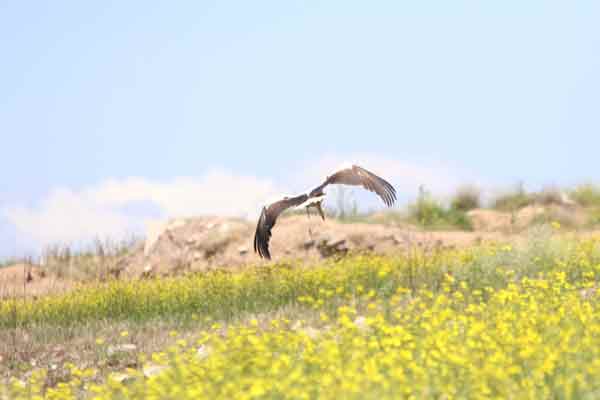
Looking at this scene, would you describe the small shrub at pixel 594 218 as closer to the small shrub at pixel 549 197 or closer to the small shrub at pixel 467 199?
the small shrub at pixel 549 197

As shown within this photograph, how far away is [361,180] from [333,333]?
391 centimetres

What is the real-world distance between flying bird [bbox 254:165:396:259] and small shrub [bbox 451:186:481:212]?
1071cm

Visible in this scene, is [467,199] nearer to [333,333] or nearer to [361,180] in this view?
[361,180]

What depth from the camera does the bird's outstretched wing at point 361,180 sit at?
10.0 meters

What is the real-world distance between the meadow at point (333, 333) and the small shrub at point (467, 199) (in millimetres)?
7492

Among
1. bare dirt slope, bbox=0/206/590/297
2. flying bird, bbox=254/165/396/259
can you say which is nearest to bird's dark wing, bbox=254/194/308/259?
flying bird, bbox=254/165/396/259

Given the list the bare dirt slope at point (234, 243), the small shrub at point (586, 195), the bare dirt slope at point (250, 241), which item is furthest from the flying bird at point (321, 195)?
the small shrub at point (586, 195)

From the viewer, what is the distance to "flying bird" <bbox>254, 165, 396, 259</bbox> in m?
9.86

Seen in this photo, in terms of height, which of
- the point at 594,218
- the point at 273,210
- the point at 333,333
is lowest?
the point at 333,333

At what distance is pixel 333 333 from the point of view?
6.47 meters

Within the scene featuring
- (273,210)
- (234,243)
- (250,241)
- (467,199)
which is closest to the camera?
(273,210)

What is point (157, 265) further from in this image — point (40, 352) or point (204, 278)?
point (40, 352)

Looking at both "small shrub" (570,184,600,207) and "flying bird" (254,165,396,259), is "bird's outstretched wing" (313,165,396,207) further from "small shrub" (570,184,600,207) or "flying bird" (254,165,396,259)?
"small shrub" (570,184,600,207)

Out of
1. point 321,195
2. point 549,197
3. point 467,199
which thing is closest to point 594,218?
point 549,197
